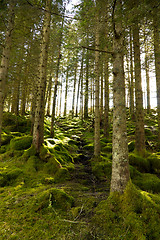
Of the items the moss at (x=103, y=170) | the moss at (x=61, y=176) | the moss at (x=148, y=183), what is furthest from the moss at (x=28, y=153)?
the moss at (x=148, y=183)

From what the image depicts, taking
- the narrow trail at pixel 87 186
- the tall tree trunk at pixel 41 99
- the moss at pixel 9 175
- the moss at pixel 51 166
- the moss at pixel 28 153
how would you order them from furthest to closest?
the tall tree trunk at pixel 41 99 < the moss at pixel 28 153 < the moss at pixel 51 166 < the moss at pixel 9 175 < the narrow trail at pixel 87 186

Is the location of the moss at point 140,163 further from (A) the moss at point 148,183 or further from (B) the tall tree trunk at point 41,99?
(B) the tall tree trunk at point 41,99

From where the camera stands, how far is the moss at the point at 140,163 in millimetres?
6522

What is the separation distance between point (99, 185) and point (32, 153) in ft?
11.2

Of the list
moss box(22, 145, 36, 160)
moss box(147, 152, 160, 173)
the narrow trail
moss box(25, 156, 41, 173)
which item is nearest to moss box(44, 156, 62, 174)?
moss box(25, 156, 41, 173)

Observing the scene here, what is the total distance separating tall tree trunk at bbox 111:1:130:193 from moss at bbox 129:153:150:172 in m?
4.17

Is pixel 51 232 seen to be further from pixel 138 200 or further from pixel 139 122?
pixel 139 122

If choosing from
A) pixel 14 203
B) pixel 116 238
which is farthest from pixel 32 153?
pixel 116 238

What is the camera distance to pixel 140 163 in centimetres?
662

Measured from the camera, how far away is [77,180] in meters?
5.27

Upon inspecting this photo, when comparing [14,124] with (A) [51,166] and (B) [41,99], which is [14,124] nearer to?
(B) [41,99]

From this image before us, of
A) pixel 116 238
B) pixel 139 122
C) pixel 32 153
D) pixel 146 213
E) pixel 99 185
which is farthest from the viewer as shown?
pixel 139 122

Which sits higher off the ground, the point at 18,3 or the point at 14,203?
the point at 18,3

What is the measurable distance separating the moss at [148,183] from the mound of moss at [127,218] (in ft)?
6.81
